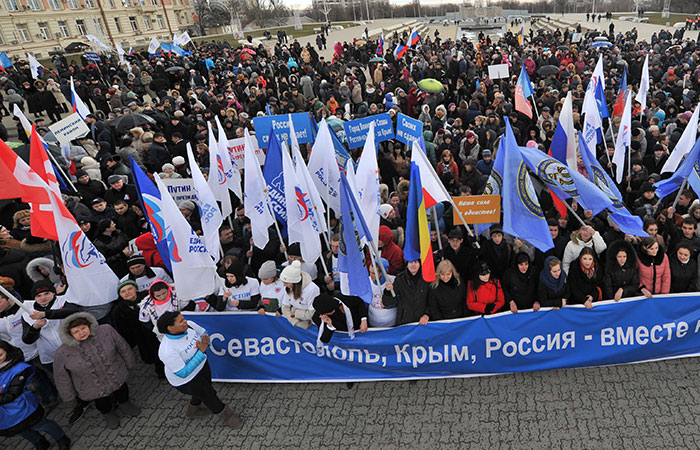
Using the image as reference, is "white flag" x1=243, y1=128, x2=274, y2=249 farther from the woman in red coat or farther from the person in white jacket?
the person in white jacket

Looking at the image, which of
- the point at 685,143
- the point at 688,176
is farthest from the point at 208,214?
the point at 685,143

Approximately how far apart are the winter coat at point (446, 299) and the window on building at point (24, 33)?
198 ft

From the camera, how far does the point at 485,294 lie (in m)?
4.89

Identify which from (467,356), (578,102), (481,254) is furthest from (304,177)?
(578,102)

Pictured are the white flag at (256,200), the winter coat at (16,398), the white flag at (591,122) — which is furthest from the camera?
the white flag at (591,122)

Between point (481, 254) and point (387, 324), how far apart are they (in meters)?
1.59

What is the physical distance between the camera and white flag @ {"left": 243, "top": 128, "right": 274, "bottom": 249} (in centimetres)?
591

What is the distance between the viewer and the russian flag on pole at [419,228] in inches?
182

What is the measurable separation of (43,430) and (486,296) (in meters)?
4.93

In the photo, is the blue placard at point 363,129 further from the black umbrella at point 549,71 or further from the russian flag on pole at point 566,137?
the black umbrella at point 549,71

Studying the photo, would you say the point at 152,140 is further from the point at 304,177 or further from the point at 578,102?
the point at 578,102

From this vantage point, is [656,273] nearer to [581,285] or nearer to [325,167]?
[581,285]

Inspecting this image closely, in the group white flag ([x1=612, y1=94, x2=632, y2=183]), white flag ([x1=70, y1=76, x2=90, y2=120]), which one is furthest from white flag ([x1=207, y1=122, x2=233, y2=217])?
white flag ([x1=612, y1=94, x2=632, y2=183])

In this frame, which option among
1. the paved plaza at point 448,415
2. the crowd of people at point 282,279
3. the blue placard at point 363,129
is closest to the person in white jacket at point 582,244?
the crowd of people at point 282,279
